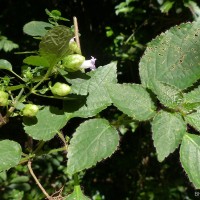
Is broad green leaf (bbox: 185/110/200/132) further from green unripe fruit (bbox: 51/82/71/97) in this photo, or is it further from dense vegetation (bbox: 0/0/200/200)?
dense vegetation (bbox: 0/0/200/200)

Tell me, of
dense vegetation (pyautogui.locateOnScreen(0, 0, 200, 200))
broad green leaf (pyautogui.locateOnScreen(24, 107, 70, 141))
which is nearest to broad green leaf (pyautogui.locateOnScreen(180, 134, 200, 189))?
broad green leaf (pyautogui.locateOnScreen(24, 107, 70, 141))

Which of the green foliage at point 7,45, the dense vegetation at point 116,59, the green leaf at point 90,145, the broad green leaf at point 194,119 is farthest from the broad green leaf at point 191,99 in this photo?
the green foliage at point 7,45

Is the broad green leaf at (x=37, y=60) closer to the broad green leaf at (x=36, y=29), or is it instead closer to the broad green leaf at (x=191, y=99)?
the broad green leaf at (x=36, y=29)

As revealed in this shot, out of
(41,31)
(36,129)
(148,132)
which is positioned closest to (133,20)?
(148,132)

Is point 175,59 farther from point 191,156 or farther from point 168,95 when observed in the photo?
point 191,156

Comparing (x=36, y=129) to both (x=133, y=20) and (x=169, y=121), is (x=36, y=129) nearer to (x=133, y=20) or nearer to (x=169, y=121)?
(x=169, y=121)
